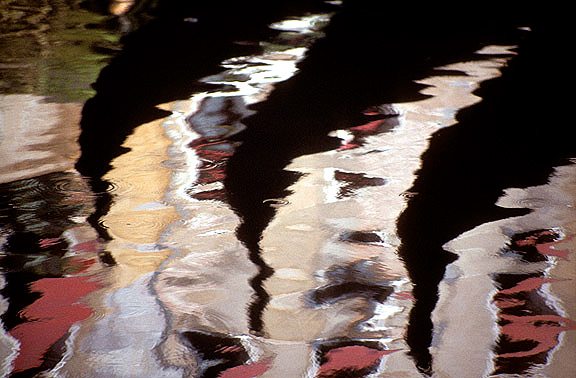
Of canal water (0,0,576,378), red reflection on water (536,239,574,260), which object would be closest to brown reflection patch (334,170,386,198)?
canal water (0,0,576,378)

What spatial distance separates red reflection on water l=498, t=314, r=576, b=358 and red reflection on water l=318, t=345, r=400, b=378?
104 millimetres

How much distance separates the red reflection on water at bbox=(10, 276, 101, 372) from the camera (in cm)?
46

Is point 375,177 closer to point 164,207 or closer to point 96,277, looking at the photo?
point 164,207

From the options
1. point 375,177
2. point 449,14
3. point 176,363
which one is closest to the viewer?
point 176,363

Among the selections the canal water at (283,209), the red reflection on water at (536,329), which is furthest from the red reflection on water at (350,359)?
the red reflection on water at (536,329)

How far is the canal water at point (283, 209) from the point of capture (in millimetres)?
479

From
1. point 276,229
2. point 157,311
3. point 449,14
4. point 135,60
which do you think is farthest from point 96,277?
point 449,14

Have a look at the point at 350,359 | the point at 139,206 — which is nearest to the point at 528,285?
the point at 350,359

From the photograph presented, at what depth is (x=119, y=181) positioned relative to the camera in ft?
2.44

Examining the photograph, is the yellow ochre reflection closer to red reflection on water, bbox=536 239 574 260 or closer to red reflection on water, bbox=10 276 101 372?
red reflection on water, bbox=10 276 101 372

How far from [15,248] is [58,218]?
0.07m

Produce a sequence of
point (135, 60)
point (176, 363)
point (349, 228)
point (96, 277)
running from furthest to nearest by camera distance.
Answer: point (135, 60) → point (349, 228) → point (96, 277) → point (176, 363)

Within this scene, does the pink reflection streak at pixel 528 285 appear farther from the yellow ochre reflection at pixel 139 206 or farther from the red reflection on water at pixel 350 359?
the yellow ochre reflection at pixel 139 206

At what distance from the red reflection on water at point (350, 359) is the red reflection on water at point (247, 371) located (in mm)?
44
